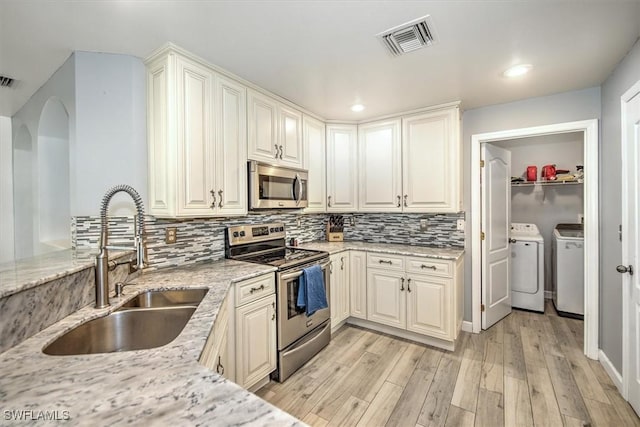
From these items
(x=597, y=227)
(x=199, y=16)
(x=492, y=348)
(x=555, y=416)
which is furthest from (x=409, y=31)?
(x=492, y=348)

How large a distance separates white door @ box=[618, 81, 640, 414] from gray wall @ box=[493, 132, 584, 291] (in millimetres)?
2049

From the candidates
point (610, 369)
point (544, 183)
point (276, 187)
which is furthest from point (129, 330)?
point (544, 183)

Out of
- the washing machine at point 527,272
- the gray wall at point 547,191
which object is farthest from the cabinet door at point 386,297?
the gray wall at point 547,191

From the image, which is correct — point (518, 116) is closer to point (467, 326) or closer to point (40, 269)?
point (467, 326)

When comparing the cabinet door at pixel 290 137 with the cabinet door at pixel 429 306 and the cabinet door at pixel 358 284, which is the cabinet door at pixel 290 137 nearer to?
the cabinet door at pixel 358 284

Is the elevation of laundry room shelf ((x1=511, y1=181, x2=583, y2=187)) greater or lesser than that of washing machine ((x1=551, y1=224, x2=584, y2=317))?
greater

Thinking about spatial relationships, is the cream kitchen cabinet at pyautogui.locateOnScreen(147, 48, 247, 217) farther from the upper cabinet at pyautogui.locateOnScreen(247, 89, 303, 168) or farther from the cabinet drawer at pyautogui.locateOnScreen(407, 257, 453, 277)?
the cabinet drawer at pyautogui.locateOnScreen(407, 257, 453, 277)

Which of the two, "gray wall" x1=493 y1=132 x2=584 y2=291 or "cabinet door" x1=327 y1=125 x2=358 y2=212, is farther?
"gray wall" x1=493 y1=132 x2=584 y2=291

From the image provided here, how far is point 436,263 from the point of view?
2619 mm

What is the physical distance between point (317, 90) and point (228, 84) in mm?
754

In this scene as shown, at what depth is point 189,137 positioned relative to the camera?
6.16 ft

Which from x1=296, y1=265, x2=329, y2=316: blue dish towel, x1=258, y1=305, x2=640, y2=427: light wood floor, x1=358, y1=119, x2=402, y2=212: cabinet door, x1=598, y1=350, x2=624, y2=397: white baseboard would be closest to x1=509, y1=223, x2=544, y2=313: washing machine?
x1=258, y1=305, x2=640, y2=427: light wood floor

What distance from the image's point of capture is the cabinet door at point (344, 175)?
3.32m

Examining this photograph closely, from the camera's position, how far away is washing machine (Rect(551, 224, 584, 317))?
130 inches
